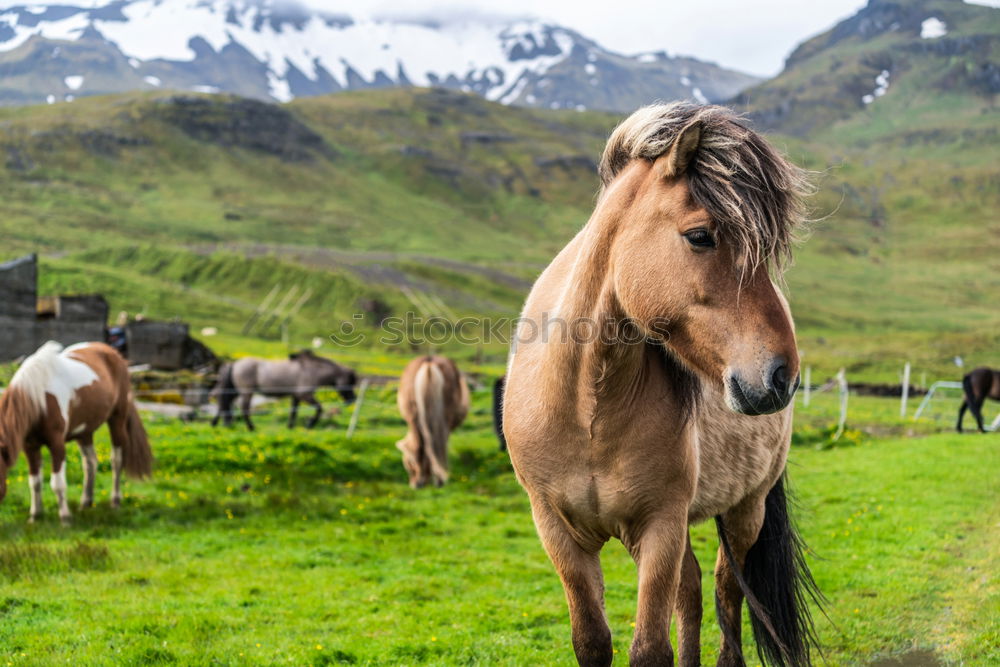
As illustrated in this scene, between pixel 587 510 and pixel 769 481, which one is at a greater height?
pixel 587 510

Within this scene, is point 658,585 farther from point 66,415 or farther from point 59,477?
point 66,415

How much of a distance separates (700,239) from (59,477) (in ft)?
32.2

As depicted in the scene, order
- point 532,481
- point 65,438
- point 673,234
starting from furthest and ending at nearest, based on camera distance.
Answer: point 65,438
point 532,481
point 673,234

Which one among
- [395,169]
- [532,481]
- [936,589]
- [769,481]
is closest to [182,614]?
[532,481]

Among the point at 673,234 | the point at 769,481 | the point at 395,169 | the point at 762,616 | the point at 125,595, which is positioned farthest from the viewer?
the point at 395,169

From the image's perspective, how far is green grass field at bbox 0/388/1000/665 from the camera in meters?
5.98

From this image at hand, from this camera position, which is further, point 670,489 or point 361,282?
point 361,282

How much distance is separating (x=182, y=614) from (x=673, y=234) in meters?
5.95

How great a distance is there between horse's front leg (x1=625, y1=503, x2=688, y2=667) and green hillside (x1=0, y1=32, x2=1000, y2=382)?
37922 millimetres

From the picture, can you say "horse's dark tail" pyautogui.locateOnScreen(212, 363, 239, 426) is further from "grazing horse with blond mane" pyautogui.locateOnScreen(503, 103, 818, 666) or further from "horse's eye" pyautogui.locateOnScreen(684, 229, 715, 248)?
"horse's eye" pyautogui.locateOnScreen(684, 229, 715, 248)

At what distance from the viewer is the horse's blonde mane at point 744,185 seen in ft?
9.00

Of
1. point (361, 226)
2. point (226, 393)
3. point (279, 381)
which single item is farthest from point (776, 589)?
point (361, 226)

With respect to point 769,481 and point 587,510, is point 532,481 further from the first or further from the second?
point 769,481

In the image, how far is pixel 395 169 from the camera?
175375 mm
